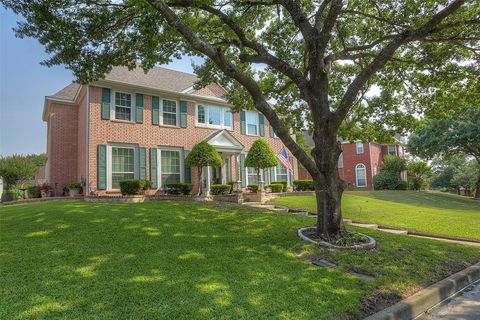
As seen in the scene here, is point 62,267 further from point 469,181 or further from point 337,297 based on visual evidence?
point 469,181

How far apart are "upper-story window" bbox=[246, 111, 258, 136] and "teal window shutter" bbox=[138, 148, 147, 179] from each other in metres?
7.18

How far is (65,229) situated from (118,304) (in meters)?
4.23

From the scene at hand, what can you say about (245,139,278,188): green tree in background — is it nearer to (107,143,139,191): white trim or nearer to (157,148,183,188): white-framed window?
(157,148,183,188): white-framed window

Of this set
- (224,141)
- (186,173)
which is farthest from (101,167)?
(224,141)

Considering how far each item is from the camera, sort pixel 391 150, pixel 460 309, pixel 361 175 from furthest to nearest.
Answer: pixel 391 150, pixel 361 175, pixel 460 309

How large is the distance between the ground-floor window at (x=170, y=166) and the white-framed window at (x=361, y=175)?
2370 centimetres

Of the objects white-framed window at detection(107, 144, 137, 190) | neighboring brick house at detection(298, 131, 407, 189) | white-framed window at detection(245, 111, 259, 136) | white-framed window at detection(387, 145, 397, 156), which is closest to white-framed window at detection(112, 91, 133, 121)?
white-framed window at detection(107, 144, 137, 190)

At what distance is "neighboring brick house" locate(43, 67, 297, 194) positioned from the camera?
1428cm

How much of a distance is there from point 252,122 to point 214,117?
2940mm

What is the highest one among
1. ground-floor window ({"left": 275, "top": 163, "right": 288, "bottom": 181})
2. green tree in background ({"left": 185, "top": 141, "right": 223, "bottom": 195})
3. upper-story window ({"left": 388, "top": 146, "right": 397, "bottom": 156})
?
upper-story window ({"left": 388, "top": 146, "right": 397, "bottom": 156})

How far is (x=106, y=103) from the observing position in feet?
47.5

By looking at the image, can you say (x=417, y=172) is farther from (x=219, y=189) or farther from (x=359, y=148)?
(x=219, y=189)

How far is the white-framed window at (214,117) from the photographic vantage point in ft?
58.4

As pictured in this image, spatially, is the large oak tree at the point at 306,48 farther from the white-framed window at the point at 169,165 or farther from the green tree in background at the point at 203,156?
the white-framed window at the point at 169,165
